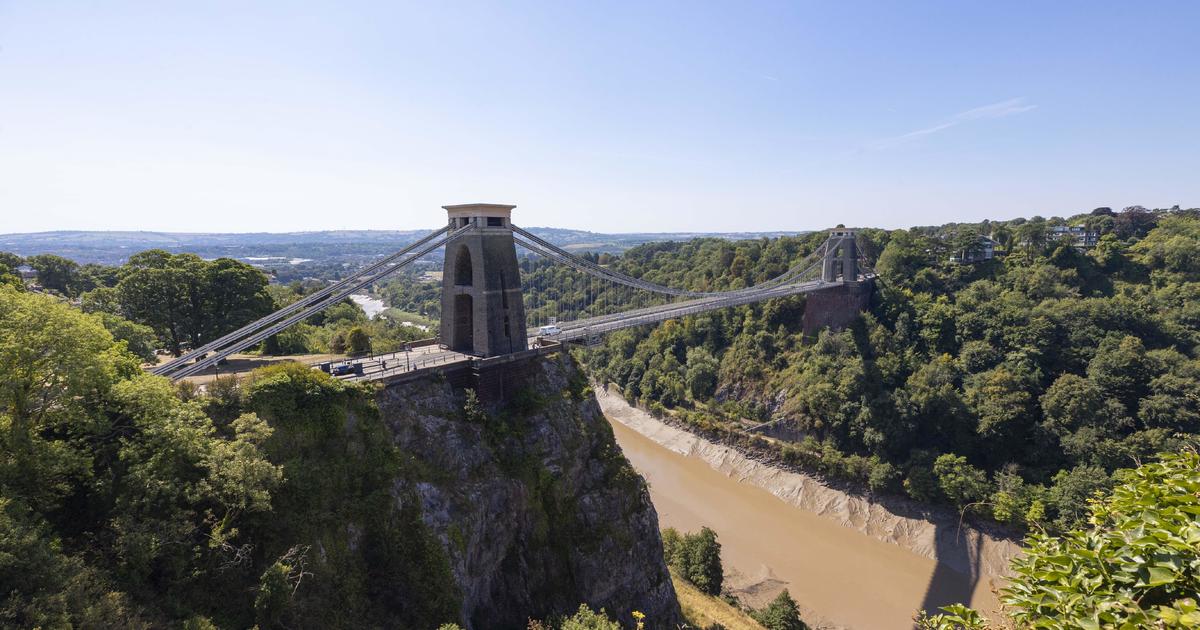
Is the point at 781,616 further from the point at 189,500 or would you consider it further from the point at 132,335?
the point at 132,335

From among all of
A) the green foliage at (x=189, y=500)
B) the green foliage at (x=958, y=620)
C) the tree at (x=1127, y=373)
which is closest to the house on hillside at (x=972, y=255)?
the tree at (x=1127, y=373)

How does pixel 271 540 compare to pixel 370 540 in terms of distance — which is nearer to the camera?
pixel 271 540

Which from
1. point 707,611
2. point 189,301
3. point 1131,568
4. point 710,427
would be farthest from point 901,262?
point 189,301

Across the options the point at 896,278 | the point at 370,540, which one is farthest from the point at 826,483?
the point at 370,540

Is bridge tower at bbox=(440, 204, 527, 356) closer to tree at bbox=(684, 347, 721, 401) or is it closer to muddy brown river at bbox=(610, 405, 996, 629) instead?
muddy brown river at bbox=(610, 405, 996, 629)

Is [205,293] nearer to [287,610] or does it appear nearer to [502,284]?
[502,284]

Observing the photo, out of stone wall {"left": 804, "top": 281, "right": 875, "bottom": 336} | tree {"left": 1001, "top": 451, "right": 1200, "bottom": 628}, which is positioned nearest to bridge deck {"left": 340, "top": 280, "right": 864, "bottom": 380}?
stone wall {"left": 804, "top": 281, "right": 875, "bottom": 336}
